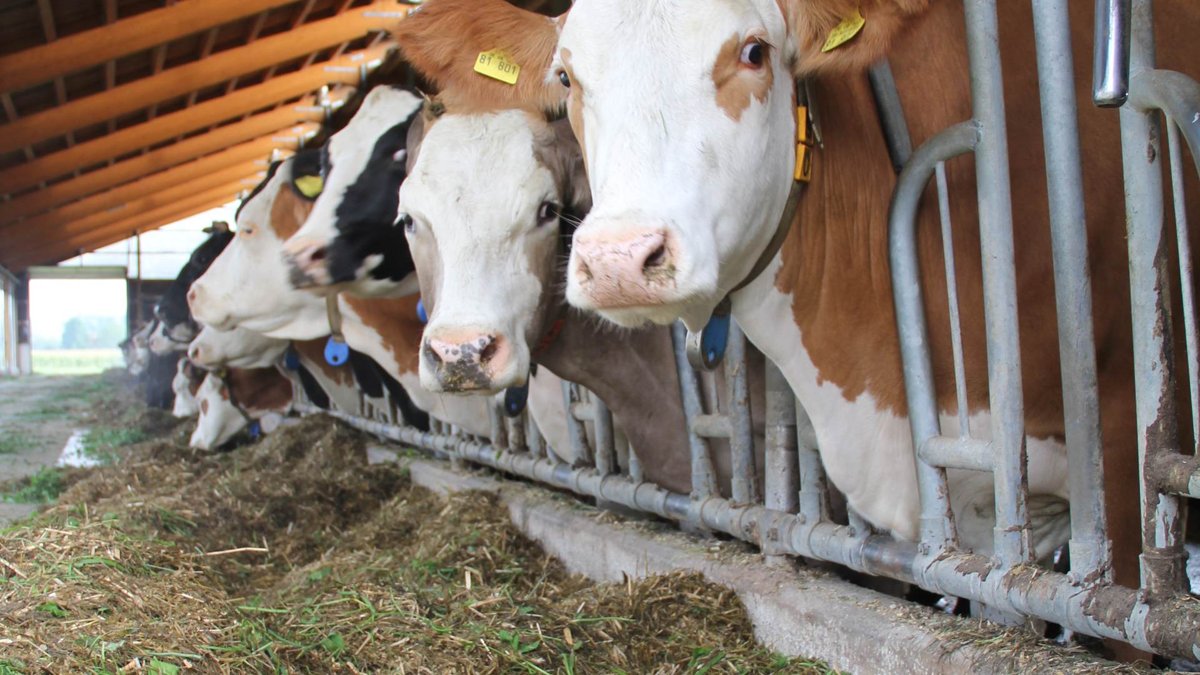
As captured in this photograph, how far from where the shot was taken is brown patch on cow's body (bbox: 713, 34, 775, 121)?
2.22 m

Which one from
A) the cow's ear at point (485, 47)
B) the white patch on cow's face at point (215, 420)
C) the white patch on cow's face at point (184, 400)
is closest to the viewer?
the cow's ear at point (485, 47)

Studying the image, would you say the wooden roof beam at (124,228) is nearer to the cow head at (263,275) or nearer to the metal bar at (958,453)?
the cow head at (263,275)

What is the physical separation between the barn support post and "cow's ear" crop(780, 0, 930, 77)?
124ft

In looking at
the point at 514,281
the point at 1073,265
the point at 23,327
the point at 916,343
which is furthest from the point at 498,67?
the point at 23,327

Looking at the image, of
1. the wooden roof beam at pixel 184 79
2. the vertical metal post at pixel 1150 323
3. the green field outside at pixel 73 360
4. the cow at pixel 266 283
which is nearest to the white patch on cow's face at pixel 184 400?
the wooden roof beam at pixel 184 79

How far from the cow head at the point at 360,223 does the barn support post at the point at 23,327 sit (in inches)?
1360

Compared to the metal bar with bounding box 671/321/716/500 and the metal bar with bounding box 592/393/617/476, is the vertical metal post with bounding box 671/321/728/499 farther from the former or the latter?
the metal bar with bounding box 592/393/617/476

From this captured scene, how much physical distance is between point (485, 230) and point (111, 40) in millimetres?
9417

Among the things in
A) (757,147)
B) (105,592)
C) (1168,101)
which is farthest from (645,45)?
(105,592)

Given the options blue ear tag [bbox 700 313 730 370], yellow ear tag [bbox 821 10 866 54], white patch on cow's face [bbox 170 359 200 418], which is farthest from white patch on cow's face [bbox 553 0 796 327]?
white patch on cow's face [bbox 170 359 200 418]

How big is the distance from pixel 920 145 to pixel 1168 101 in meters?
0.73

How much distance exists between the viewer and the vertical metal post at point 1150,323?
184 cm

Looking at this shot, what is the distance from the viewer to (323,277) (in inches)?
199

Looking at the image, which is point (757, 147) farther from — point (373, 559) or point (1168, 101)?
point (373, 559)
